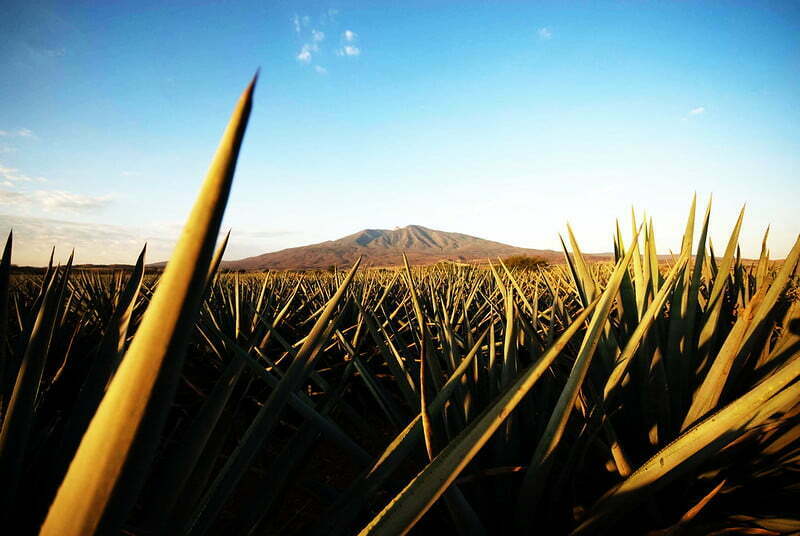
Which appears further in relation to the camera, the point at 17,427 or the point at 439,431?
the point at 439,431

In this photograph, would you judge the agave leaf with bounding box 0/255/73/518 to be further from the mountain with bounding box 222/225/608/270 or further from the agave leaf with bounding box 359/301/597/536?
the mountain with bounding box 222/225/608/270

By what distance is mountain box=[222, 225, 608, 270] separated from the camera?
4220 inches

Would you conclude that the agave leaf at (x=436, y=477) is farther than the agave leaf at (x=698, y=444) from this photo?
No

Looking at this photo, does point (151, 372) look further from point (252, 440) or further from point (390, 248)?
point (390, 248)

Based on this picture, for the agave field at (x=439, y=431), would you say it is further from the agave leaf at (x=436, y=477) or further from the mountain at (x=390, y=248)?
the mountain at (x=390, y=248)

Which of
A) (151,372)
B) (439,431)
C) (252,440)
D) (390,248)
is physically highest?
(390,248)

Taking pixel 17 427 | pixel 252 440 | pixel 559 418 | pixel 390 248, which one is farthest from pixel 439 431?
pixel 390 248

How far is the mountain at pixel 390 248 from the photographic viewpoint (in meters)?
107

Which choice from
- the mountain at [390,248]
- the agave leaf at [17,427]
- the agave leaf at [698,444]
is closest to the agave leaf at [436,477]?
the agave leaf at [698,444]

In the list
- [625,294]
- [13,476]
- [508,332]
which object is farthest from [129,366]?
[625,294]

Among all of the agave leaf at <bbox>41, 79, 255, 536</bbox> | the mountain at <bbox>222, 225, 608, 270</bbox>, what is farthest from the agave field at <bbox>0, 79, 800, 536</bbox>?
the mountain at <bbox>222, 225, 608, 270</bbox>

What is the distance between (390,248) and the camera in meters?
131

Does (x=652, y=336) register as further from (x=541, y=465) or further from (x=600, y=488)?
(x=541, y=465)

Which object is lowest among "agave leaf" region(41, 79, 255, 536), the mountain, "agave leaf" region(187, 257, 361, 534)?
"agave leaf" region(187, 257, 361, 534)
